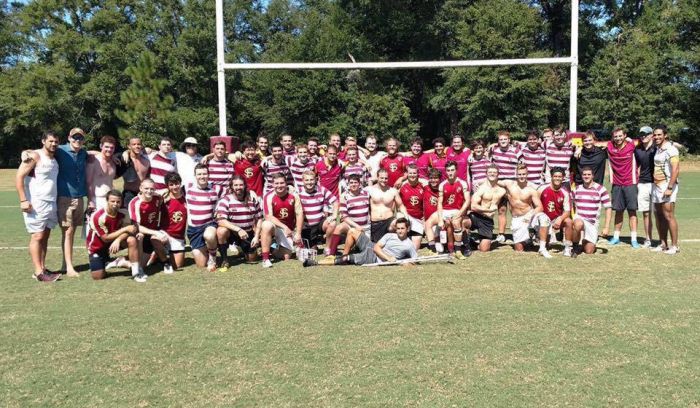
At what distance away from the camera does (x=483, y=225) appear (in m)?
7.26

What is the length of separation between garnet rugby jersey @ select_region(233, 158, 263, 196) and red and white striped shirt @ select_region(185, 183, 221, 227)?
1.04 m

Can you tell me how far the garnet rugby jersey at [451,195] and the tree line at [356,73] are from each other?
1973 centimetres

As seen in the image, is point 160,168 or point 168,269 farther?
point 160,168

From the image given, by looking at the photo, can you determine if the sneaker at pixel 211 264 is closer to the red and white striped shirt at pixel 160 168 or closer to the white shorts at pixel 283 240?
the white shorts at pixel 283 240

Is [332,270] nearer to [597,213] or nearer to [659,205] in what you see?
[597,213]

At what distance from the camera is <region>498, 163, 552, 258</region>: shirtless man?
23.0ft

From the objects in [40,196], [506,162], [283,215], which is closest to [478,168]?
[506,162]

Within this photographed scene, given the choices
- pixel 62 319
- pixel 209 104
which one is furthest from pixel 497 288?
pixel 209 104

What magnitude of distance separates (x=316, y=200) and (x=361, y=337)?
329 cm

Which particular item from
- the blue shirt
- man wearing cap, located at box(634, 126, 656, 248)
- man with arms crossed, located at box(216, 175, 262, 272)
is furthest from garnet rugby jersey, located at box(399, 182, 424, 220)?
the blue shirt

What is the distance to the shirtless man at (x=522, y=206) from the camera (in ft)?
23.0

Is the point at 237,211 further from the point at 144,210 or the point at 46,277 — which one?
the point at 46,277

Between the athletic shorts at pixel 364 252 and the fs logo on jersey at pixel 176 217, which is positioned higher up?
the fs logo on jersey at pixel 176 217

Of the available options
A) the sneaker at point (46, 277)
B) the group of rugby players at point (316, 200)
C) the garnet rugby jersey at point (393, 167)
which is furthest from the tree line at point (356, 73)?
the sneaker at point (46, 277)
